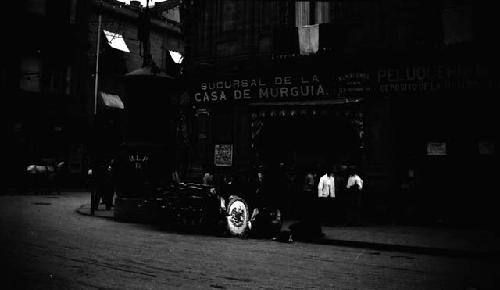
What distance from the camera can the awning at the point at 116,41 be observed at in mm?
33344

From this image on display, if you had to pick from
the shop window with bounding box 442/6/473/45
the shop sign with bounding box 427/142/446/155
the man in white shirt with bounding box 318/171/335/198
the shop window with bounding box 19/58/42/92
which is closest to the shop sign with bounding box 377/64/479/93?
the shop window with bounding box 442/6/473/45

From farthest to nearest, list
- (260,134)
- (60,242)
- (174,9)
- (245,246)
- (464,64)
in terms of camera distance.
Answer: (174,9), (260,134), (464,64), (245,246), (60,242)

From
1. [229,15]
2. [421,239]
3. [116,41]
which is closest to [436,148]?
[421,239]

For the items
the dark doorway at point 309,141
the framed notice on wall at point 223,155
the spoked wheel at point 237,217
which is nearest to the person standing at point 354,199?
the dark doorway at point 309,141

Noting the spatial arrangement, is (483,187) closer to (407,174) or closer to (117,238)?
(407,174)

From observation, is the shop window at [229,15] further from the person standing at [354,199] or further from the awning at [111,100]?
the awning at [111,100]

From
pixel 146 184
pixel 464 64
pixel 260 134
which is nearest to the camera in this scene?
pixel 464 64

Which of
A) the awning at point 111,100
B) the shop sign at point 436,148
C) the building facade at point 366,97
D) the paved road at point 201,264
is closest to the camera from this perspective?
the paved road at point 201,264

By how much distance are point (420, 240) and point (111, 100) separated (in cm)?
2722

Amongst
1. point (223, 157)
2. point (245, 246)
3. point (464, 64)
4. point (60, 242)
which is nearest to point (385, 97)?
point (464, 64)

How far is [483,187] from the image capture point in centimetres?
1461

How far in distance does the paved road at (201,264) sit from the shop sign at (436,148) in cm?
613

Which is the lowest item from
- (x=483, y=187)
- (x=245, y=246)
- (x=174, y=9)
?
(x=245, y=246)

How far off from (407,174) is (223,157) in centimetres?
675
